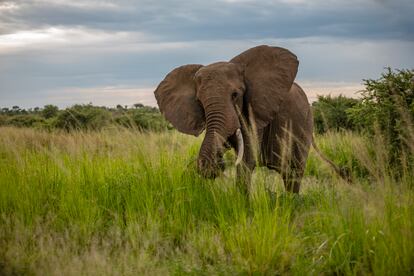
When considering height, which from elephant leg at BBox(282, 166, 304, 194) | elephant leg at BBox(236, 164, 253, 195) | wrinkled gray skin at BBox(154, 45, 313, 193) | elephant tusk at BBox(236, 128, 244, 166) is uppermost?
wrinkled gray skin at BBox(154, 45, 313, 193)

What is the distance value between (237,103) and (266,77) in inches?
27.8

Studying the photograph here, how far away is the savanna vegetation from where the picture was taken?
481 cm

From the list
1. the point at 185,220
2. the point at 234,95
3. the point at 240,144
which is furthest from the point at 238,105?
the point at 185,220

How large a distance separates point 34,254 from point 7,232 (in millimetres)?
941

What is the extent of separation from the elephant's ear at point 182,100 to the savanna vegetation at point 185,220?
0.55 m

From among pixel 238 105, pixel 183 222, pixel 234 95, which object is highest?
pixel 234 95

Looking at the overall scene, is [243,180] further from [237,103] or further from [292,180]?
[292,180]

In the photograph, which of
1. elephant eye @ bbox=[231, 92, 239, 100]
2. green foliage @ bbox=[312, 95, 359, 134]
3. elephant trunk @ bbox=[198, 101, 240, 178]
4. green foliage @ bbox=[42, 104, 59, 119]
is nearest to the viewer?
elephant trunk @ bbox=[198, 101, 240, 178]

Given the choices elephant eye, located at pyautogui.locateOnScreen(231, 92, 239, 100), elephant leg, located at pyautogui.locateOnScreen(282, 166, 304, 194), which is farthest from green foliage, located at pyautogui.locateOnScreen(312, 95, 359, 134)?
elephant eye, located at pyautogui.locateOnScreen(231, 92, 239, 100)

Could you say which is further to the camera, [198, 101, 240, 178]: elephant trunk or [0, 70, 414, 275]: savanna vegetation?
[198, 101, 240, 178]: elephant trunk

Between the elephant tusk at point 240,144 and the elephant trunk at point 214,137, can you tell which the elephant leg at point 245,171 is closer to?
the elephant tusk at point 240,144

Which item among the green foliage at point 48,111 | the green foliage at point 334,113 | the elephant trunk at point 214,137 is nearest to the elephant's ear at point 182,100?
the elephant trunk at point 214,137

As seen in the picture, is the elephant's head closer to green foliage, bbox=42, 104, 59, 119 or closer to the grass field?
the grass field

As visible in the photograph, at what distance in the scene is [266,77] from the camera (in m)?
7.56
